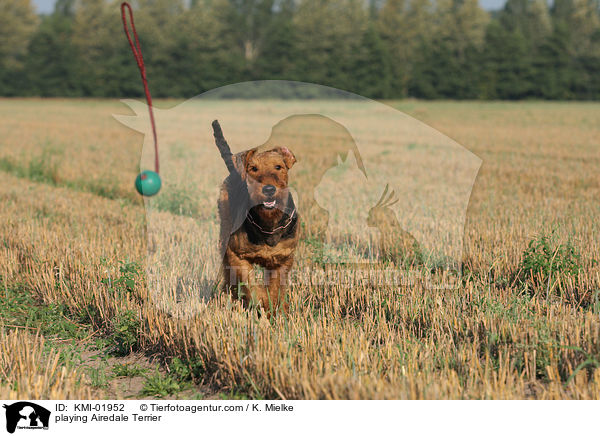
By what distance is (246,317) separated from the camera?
451 cm

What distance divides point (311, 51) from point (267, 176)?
57.3m

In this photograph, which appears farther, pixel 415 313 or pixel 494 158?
pixel 494 158

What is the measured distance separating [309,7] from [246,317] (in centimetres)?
6489

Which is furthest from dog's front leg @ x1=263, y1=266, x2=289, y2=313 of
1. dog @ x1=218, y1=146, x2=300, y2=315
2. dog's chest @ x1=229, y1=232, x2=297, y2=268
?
dog's chest @ x1=229, y1=232, x2=297, y2=268

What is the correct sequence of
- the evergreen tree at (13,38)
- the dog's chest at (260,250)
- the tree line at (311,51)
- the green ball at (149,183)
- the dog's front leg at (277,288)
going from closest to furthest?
the dog's chest at (260,250)
the dog's front leg at (277,288)
the green ball at (149,183)
the tree line at (311,51)
the evergreen tree at (13,38)

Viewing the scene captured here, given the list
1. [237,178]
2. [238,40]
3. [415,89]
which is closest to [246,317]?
[237,178]

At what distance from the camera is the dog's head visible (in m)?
3.87

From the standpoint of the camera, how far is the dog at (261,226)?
394 cm

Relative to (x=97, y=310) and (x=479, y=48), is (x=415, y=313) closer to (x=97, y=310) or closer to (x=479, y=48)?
(x=97, y=310)

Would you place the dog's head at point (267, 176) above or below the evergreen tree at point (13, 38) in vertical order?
below
